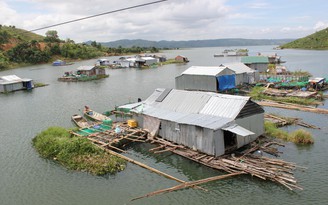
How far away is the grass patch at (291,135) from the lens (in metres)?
22.2

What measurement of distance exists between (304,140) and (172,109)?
10352 millimetres

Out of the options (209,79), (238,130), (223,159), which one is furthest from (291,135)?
(209,79)

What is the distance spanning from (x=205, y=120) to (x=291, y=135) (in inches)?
288

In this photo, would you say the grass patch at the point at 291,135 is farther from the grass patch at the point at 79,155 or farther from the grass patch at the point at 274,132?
the grass patch at the point at 79,155

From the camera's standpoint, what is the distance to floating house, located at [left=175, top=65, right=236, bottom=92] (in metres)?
40.4

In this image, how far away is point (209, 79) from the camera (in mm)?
40562

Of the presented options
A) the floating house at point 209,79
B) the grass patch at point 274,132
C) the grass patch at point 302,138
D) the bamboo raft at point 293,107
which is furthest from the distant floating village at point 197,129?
the floating house at point 209,79

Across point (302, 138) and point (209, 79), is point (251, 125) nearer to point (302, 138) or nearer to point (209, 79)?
point (302, 138)

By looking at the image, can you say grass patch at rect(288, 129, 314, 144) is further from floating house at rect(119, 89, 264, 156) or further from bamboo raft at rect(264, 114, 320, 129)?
bamboo raft at rect(264, 114, 320, 129)

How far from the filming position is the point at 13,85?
182 feet

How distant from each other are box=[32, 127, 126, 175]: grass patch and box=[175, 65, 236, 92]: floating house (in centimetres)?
2214

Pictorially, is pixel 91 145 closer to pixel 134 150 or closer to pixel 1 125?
pixel 134 150

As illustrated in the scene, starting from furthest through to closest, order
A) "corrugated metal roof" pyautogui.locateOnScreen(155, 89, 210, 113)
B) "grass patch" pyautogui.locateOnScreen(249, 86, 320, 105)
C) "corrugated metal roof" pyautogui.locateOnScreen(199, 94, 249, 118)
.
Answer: "grass patch" pyautogui.locateOnScreen(249, 86, 320, 105) < "corrugated metal roof" pyautogui.locateOnScreen(155, 89, 210, 113) < "corrugated metal roof" pyautogui.locateOnScreen(199, 94, 249, 118)

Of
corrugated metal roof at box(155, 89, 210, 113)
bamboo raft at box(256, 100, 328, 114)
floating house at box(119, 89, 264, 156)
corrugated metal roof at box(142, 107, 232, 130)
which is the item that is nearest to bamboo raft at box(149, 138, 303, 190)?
floating house at box(119, 89, 264, 156)
